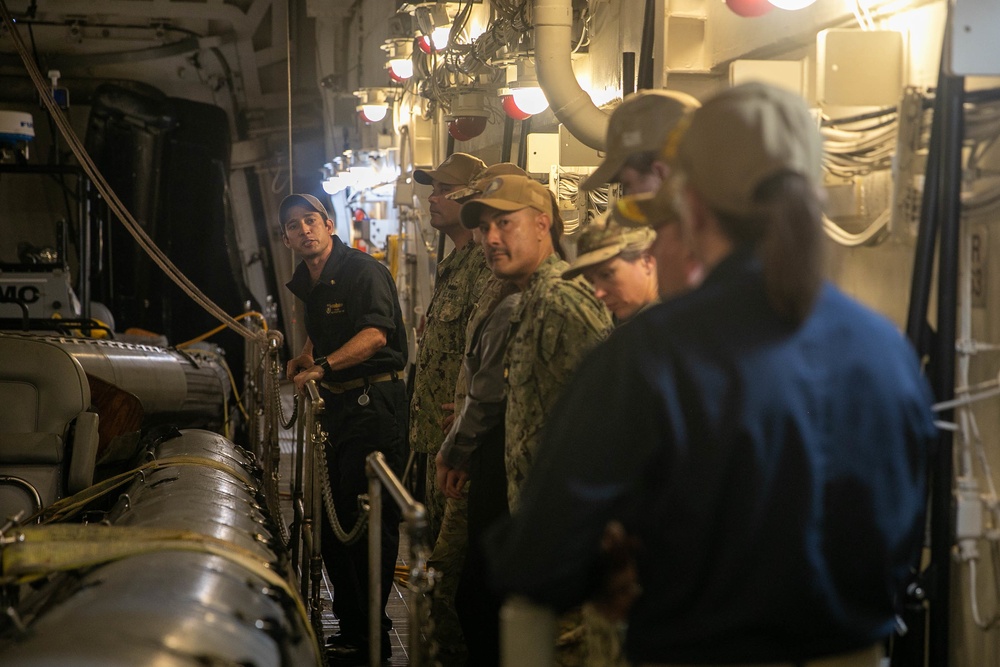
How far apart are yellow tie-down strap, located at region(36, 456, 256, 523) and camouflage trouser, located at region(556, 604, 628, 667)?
1.72 m

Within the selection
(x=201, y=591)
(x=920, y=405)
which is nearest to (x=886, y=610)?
(x=920, y=405)

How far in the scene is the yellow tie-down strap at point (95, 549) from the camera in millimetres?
2844

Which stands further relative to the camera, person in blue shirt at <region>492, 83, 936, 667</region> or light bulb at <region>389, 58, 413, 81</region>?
light bulb at <region>389, 58, 413, 81</region>

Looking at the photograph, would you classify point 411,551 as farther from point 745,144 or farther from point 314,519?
point 314,519

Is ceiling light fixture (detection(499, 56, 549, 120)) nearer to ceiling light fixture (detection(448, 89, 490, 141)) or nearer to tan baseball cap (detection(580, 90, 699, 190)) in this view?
ceiling light fixture (detection(448, 89, 490, 141))

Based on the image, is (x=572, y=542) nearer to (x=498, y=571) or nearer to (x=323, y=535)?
(x=498, y=571)

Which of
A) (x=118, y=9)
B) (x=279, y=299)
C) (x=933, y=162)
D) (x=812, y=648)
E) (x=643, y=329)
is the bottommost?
(x=279, y=299)

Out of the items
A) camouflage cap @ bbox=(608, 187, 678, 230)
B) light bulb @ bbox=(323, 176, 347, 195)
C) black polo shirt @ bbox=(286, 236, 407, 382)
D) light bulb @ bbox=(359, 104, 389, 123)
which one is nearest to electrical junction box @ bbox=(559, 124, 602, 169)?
black polo shirt @ bbox=(286, 236, 407, 382)

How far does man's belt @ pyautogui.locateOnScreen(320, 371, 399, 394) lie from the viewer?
5.48m

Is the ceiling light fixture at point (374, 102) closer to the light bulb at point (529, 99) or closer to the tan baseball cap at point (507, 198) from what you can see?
the light bulb at point (529, 99)

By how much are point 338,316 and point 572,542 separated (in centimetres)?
406

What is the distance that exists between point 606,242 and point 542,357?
0.50 metres

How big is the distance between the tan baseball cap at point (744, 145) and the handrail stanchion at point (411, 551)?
0.99 meters

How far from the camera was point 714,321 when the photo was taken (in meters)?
1.73
